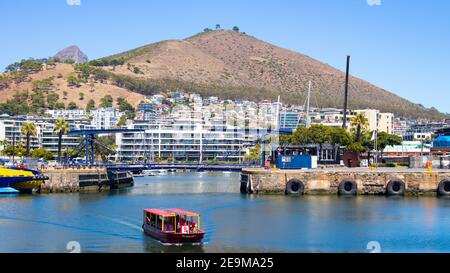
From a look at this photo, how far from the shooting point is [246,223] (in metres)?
69.9

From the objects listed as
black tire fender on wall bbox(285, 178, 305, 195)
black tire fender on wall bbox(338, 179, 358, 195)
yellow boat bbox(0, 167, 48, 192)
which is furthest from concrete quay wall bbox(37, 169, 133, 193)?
black tire fender on wall bbox(338, 179, 358, 195)

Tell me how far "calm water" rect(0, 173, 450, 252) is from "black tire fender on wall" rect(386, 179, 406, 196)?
5227mm

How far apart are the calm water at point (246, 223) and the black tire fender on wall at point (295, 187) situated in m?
3.97

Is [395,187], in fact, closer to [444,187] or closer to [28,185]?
[444,187]

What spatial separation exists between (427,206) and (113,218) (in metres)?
35.4

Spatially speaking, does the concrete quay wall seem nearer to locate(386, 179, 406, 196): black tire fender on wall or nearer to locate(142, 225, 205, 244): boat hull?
locate(386, 179, 406, 196): black tire fender on wall

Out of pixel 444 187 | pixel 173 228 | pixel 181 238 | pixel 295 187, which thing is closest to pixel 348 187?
pixel 295 187

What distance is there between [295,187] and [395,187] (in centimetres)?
1321

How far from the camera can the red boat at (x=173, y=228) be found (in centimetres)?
5659
